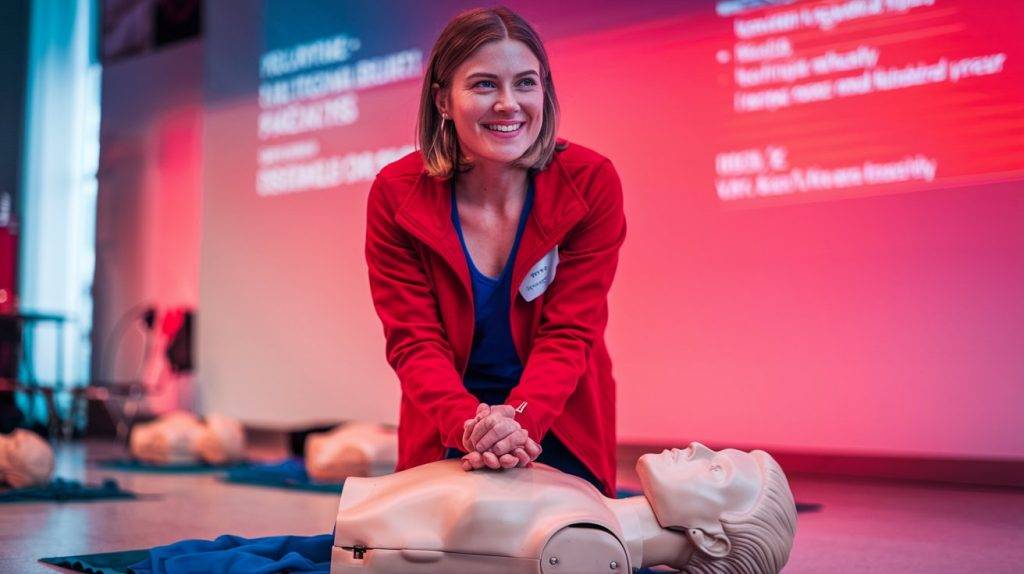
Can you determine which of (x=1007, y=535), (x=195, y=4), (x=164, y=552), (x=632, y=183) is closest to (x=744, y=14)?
(x=632, y=183)

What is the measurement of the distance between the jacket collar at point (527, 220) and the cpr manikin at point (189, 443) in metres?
3.40

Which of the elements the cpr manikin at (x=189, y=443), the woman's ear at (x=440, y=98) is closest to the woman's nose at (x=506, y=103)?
the woman's ear at (x=440, y=98)

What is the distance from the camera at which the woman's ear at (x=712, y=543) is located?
5.72 feet

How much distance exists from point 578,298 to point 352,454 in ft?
7.98

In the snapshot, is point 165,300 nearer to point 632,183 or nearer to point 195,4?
point 195,4

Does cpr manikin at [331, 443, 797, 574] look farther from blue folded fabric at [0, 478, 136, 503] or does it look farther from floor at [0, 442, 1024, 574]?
blue folded fabric at [0, 478, 136, 503]

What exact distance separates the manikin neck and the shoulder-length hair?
654mm

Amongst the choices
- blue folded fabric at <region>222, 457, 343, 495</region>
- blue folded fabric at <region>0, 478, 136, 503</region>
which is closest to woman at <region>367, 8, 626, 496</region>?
blue folded fabric at <region>0, 478, 136, 503</region>

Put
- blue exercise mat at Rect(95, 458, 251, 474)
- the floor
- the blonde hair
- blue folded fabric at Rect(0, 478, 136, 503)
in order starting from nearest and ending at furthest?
the blonde hair, the floor, blue folded fabric at Rect(0, 478, 136, 503), blue exercise mat at Rect(95, 458, 251, 474)

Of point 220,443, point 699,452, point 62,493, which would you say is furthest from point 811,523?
point 220,443

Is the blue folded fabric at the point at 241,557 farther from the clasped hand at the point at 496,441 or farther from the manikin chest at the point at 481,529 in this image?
the clasped hand at the point at 496,441

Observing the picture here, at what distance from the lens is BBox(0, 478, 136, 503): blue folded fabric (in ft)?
11.2

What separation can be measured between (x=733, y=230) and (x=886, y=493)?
125cm

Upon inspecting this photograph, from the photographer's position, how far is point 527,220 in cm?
197
